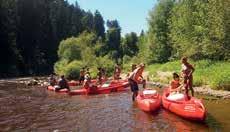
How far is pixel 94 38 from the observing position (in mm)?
51156

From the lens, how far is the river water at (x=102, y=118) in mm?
12445

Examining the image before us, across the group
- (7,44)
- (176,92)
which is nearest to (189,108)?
(176,92)

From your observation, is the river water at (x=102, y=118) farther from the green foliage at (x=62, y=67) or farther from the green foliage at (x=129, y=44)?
the green foliage at (x=129, y=44)

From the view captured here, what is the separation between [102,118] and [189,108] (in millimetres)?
3637

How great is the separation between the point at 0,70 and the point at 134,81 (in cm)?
4488

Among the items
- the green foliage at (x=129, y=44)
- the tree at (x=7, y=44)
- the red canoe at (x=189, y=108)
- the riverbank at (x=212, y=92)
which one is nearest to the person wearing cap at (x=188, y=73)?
the red canoe at (x=189, y=108)

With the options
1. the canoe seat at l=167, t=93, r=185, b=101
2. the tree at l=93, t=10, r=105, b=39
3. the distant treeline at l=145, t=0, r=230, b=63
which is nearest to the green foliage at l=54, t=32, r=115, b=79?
the distant treeline at l=145, t=0, r=230, b=63

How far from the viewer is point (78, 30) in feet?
315

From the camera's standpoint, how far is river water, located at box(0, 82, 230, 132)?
12.4 meters

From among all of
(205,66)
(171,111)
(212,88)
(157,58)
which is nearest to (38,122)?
(171,111)

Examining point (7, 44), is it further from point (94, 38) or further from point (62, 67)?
point (62, 67)

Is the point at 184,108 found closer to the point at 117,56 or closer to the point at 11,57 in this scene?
the point at 11,57

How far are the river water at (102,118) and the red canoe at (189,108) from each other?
0.76 feet

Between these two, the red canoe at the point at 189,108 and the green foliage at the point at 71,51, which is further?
the green foliage at the point at 71,51
